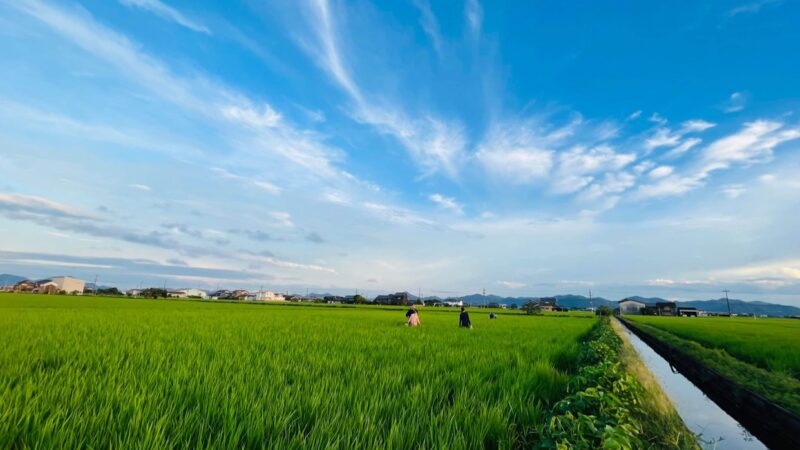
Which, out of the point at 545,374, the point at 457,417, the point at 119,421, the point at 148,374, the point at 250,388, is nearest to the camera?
the point at 119,421

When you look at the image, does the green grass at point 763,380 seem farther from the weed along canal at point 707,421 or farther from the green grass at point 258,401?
the green grass at point 258,401

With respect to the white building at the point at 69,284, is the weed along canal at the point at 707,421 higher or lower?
lower

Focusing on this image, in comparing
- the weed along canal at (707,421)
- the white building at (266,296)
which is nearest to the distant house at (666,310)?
the weed along canal at (707,421)

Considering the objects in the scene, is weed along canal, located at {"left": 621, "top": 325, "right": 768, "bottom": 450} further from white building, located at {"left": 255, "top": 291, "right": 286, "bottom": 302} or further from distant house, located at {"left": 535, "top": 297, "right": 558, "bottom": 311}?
white building, located at {"left": 255, "top": 291, "right": 286, "bottom": 302}

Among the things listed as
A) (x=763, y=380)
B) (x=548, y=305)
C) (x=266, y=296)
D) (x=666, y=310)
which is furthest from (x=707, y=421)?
(x=266, y=296)

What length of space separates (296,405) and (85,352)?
4344mm

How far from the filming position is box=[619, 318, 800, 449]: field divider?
500 centimetres

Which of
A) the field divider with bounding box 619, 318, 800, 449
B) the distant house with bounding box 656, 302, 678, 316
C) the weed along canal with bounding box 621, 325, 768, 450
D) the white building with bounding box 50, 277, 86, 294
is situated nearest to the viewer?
the field divider with bounding box 619, 318, 800, 449

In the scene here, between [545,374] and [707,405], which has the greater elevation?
[545,374]

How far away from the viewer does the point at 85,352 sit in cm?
532

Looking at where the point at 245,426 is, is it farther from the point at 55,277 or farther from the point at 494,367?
the point at 55,277

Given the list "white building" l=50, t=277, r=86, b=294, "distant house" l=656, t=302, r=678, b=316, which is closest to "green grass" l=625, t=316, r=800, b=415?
"distant house" l=656, t=302, r=678, b=316

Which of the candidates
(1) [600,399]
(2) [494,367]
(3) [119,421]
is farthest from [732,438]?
(3) [119,421]

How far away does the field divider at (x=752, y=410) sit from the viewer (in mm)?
5000
